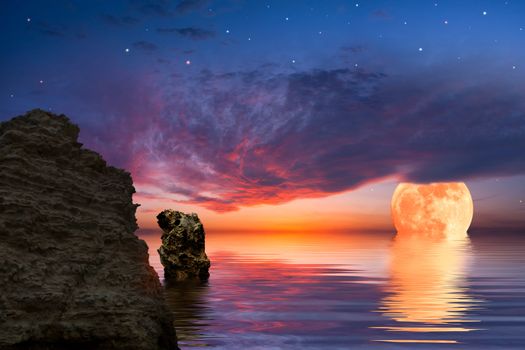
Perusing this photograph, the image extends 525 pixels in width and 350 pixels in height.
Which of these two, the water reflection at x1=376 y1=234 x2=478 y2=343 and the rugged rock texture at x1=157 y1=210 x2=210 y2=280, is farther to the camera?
the rugged rock texture at x1=157 y1=210 x2=210 y2=280

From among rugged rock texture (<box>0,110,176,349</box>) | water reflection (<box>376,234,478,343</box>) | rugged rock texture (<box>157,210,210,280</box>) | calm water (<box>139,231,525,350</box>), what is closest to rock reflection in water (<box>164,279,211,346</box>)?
calm water (<box>139,231,525,350</box>)

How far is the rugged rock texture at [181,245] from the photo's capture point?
2625 centimetres

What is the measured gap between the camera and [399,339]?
40.9ft

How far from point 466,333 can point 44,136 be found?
30.8 ft

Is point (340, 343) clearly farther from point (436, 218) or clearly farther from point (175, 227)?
point (436, 218)

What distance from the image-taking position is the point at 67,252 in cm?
888

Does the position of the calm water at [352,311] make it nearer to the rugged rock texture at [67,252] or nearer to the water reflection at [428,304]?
the water reflection at [428,304]

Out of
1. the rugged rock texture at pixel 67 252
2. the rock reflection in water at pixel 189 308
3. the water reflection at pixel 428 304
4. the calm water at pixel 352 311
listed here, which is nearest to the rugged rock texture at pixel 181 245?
the rock reflection in water at pixel 189 308

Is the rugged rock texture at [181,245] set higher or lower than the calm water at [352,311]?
higher

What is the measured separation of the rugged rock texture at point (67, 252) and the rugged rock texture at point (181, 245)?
16071 millimetres

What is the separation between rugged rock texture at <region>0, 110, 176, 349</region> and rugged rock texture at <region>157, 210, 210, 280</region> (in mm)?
16071

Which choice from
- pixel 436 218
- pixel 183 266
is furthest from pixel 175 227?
pixel 436 218

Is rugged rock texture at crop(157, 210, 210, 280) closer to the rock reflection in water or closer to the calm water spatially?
the rock reflection in water

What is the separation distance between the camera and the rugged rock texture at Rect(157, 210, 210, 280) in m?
26.2
